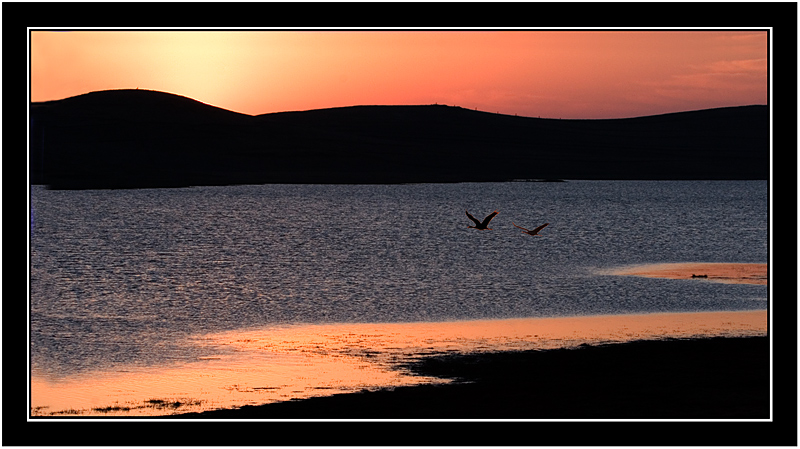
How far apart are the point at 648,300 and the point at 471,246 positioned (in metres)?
35.0

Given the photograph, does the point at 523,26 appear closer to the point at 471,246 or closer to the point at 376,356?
the point at 376,356

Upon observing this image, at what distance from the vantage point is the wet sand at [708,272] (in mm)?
39562

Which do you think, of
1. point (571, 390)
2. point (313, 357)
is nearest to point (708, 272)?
point (313, 357)

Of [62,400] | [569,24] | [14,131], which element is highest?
[569,24]

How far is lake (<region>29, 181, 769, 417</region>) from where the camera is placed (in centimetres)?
1973

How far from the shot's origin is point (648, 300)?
32656 mm

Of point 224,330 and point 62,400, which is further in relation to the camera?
point 224,330

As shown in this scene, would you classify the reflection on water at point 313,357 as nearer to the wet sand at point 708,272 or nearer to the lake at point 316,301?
the lake at point 316,301

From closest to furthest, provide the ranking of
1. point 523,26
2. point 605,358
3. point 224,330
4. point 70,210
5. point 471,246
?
point 523,26
point 605,358
point 224,330
point 471,246
point 70,210

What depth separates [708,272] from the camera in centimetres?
4406

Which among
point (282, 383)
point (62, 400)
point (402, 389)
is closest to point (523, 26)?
point (402, 389)

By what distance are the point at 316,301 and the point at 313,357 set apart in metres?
12.8

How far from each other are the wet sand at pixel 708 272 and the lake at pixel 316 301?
160 cm

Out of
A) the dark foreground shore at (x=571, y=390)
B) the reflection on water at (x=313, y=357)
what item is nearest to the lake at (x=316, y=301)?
the reflection on water at (x=313, y=357)
